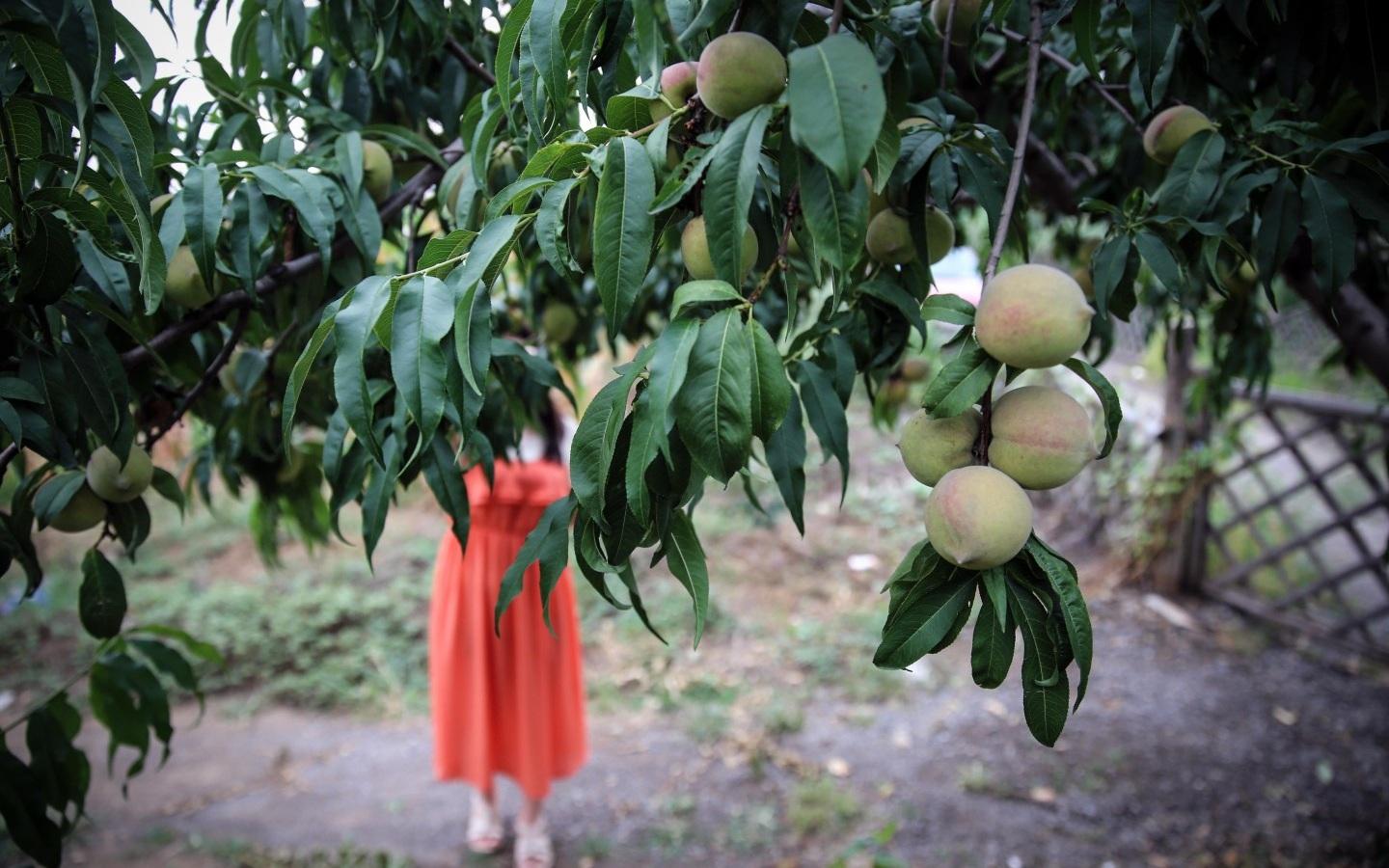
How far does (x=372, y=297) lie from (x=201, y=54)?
674 millimetres

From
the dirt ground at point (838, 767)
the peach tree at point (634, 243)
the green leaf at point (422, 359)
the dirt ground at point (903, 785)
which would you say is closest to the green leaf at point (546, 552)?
the peach tree at point (634, 243)

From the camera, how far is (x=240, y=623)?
11.9 ft

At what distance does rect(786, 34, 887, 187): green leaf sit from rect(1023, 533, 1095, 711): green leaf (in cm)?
29

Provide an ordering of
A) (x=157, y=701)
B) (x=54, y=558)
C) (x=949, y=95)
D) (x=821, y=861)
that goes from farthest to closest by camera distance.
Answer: (x=54, y=558)
(x=821, y=861)
(x=157, y=701)
(x=949, y=95)

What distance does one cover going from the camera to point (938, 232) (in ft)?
2.85

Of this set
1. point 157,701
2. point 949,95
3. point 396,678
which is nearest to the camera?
Answer: point 949,95

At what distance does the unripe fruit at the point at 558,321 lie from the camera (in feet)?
5.58

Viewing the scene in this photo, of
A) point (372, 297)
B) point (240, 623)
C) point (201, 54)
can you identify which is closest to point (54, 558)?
point (240, 623)

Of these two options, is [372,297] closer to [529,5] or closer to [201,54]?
[529,5]

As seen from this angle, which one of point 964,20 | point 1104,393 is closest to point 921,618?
point 1104,393

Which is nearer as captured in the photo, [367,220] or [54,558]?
[367,220]

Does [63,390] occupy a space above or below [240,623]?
above

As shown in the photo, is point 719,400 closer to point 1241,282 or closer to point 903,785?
point 1241,282

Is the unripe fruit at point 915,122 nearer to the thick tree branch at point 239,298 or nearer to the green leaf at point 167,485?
the thick tree branch at point 239,298
